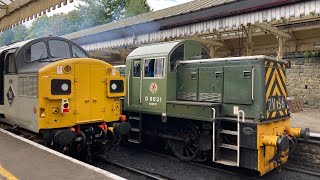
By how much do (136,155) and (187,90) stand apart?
2.41 metres

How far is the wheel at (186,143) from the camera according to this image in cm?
700

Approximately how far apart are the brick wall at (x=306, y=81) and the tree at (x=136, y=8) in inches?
1060

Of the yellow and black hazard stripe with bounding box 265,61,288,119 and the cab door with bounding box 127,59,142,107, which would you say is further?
the cab door with bounding box 127,59,142,107

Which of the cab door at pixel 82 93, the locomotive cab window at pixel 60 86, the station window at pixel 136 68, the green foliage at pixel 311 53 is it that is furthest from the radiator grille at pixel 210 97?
the green foliage at pixel 311 53

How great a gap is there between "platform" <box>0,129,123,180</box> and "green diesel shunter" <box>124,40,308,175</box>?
2921 millimetres

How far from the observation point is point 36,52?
6.72m

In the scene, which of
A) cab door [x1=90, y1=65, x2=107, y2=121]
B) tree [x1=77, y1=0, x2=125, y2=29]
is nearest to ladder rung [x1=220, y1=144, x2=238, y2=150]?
cab door [x1=90, y1=65, x2=107, y2=121]

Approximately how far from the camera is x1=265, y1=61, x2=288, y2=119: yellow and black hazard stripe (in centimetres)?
617

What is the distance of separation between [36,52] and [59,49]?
1.83ft

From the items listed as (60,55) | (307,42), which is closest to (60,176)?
(60,55)

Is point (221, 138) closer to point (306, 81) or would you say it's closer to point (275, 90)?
point (275, 90)

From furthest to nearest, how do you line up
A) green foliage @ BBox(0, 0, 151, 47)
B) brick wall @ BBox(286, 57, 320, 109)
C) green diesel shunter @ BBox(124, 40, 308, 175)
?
1. green foliage @ BBox(0, 0, 151, 47)
2. brick wall @ BBox(286, 57, 320, 109)
3. green diesel shunter @ BBox(124, 40, 308, 175)

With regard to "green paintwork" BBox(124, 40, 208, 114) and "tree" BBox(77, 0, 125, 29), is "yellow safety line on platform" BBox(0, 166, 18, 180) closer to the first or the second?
"green paintwork" BBox(124, 40, 208, 114)

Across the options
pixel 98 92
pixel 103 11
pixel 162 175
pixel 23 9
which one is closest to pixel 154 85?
pixel 98 92
